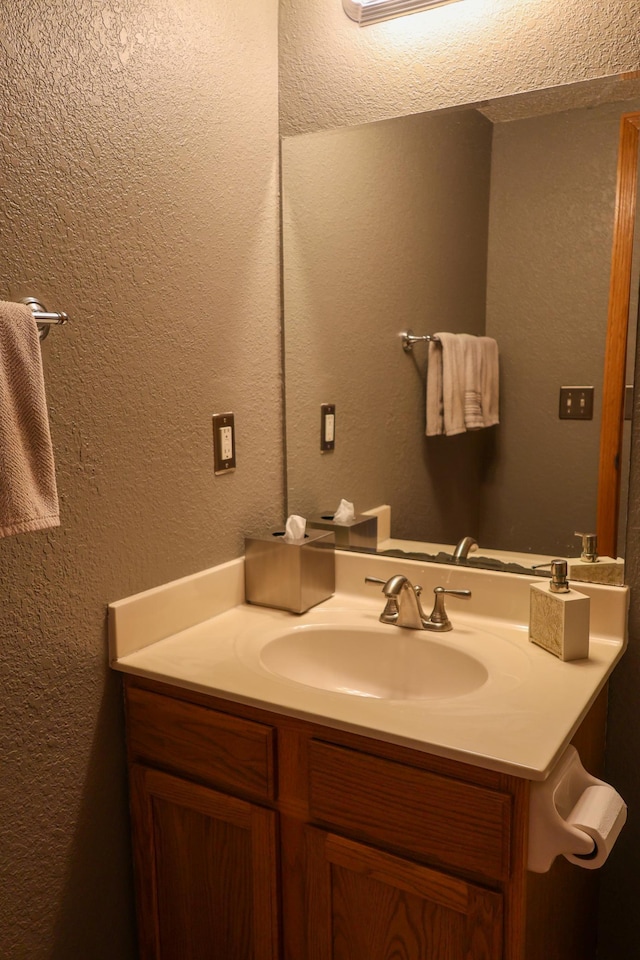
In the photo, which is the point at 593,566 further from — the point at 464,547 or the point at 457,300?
the point at 457,300

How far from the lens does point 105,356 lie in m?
1.24

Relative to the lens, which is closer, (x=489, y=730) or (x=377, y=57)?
(x=489, y=730)

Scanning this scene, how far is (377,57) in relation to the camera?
5.07ft

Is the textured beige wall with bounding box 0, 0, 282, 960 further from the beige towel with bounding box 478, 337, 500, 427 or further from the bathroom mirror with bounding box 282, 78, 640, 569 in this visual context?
the beige towel with bounding box 478, 337, 500, 427

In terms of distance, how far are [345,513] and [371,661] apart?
38 centimetres

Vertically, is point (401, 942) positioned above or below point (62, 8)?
below

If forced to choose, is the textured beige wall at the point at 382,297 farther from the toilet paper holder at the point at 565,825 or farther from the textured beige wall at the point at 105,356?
the toilet paper holder at the point at 565,825

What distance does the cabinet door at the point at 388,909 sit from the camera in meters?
1.00

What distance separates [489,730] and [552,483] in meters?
0.60

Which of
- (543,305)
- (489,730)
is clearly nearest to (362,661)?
(489,730)

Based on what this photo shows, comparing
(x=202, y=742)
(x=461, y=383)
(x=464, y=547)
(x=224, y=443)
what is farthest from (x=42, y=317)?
(x=464, y=547)

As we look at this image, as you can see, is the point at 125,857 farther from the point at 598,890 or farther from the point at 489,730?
the point at 598,890

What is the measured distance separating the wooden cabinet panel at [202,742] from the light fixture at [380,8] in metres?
1.45

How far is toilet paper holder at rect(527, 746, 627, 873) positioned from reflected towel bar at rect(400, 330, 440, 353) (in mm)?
882
